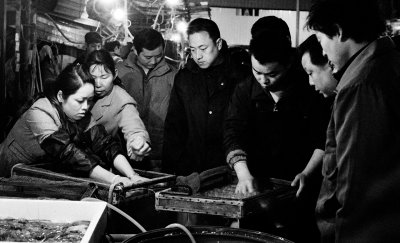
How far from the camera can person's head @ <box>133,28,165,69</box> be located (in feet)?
18.2

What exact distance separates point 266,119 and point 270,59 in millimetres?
502

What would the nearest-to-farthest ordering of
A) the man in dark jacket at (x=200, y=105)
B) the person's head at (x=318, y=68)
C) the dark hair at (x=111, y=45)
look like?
the person's head at (x=318, y=68) → the man in dark jacket at (x=200, y=105) → the dark hair at (x=111, y=45)

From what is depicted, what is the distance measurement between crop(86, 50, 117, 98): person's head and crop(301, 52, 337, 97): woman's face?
86.1 inches

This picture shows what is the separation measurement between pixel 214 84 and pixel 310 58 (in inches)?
60.2

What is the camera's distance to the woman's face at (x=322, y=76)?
3332 mm

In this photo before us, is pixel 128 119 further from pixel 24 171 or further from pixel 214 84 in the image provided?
pixel 24 171

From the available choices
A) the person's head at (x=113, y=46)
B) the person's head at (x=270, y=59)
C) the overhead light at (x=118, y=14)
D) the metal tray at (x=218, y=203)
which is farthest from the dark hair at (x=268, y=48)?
the person's head at (x=113, y=46)

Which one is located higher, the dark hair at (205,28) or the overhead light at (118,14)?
the overhead light at (118,14)

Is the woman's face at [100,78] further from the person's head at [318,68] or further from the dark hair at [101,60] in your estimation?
the person's head at [318,68]

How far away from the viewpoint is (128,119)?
4.73 meters

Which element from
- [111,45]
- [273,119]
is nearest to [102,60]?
[273,119]

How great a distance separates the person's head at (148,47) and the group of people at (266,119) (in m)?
0.01

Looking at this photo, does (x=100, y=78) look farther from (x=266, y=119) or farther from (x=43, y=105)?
(x=266, y=119)

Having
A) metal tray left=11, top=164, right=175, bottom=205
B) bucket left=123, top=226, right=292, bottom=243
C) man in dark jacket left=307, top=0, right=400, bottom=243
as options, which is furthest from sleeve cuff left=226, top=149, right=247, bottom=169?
bucket left=123, top=226, right=292, bottom=243
